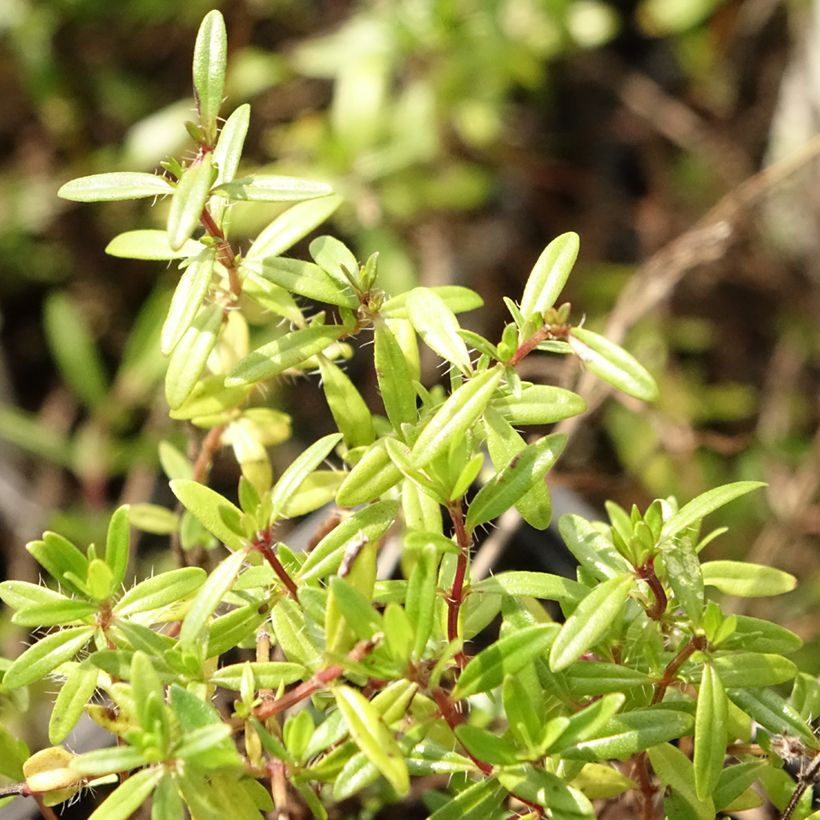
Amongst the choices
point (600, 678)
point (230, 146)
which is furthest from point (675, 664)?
point (230, 146)

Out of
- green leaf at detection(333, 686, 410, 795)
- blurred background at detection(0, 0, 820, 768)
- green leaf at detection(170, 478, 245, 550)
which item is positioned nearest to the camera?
green leaf at detection(333, 686, 410, 795)

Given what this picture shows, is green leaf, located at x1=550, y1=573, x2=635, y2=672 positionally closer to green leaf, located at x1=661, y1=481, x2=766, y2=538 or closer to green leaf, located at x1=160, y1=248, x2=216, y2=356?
green leaf, located at x1=661, y1=481, x2=766, y2=538

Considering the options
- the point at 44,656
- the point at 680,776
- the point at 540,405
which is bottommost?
the point at 680,776

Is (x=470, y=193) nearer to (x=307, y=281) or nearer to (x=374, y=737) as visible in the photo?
(x=307, y=281)


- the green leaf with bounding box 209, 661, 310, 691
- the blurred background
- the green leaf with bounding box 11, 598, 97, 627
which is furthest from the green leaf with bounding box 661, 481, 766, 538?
the blurred background

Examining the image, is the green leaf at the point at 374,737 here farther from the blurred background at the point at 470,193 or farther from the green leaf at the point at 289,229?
the blurred background at the point at 470,193
